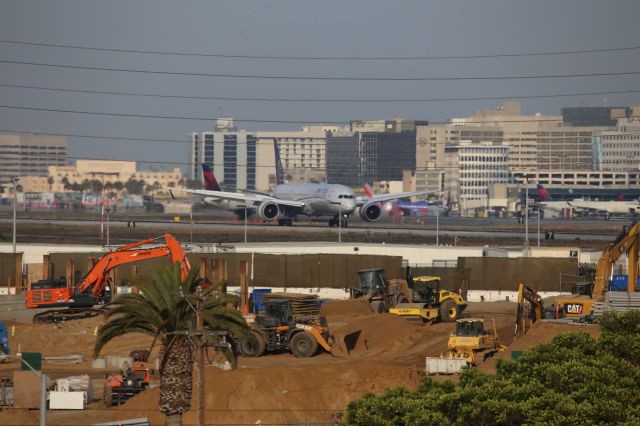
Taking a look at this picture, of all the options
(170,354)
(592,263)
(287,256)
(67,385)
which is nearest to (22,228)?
(287,256)

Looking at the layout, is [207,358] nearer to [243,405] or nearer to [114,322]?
[243,405]

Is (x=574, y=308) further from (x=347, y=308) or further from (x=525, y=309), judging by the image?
(x=347, y=308)

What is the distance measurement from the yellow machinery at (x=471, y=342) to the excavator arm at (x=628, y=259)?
10.6 metres

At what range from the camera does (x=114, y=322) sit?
3494cm

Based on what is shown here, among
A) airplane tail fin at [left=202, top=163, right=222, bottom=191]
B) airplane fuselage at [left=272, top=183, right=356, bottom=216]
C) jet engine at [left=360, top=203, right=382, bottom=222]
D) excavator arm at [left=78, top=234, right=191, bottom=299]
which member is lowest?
excavator arm at [left=78, top=234, right=191, bottom=299]

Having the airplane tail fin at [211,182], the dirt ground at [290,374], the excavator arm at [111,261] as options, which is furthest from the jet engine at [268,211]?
the dirt ground at [290,374]

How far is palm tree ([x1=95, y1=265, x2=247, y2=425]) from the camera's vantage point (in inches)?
1335

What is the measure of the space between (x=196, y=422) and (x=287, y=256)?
3989 centimetres

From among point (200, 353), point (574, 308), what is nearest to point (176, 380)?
point (200, 353)

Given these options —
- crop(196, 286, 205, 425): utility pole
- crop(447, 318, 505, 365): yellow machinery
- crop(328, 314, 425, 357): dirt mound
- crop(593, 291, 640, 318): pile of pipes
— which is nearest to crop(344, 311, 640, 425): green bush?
crop(196, 286, 205, 425): utility pole

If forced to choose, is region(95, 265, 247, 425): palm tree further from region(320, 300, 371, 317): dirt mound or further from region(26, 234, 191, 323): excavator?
region(320, 300, 371, 317): dirt mound

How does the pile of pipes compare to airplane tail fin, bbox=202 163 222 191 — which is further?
airplane tail fin, bbox=202 163 222 191

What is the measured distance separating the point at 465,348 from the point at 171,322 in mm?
17092

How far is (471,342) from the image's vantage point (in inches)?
1892
